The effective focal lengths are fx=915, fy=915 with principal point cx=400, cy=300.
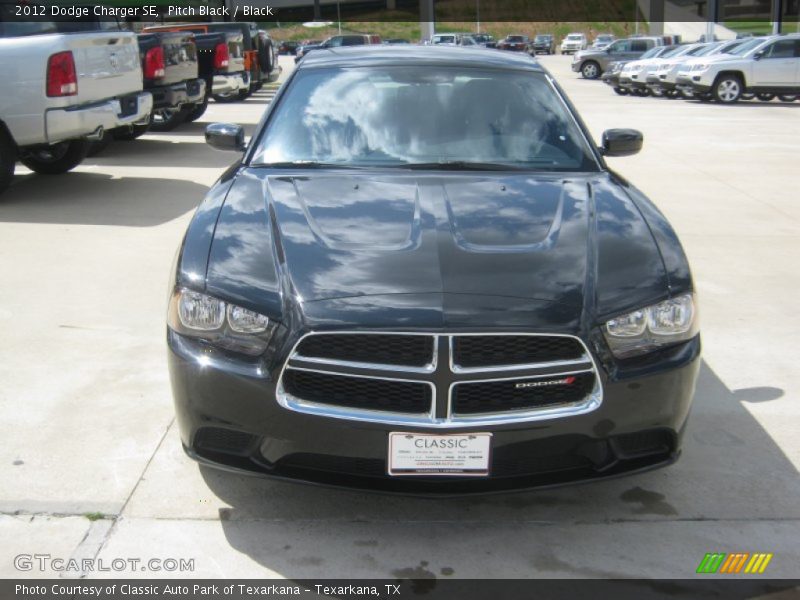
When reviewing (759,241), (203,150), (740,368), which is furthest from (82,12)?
(740,368)

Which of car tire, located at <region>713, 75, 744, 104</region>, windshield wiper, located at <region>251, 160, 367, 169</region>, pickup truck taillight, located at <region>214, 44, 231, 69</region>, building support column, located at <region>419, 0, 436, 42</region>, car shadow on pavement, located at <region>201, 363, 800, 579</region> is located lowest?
car shadow on pavement, located at <region>201, 363, 800, 579</region>

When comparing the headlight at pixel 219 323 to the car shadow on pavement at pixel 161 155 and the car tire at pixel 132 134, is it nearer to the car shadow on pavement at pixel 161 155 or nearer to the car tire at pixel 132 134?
the car shadow on pavement at pixel 161 155

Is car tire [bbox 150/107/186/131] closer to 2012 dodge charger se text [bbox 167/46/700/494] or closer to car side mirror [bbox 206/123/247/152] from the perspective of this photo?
car side mirror [bbox 206/123/247/152]

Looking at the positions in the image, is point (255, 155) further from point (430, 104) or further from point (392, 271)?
point (392, 271)

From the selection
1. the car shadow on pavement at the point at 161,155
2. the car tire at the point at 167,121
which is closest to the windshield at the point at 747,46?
the car tire at the point at 167,121

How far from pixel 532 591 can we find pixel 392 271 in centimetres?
116

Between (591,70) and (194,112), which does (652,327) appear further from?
(591,70)

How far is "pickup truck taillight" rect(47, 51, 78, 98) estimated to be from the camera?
8.48 m

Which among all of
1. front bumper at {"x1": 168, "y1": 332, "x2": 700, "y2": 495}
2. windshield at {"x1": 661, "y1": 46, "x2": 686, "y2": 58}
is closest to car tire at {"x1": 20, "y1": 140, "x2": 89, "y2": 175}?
front bumper at {"x1": 168, "y1": 332, "x2": 700, "y2": 495}

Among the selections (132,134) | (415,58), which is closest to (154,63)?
(132,134)

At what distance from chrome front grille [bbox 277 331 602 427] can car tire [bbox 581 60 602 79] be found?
36057 millimetres

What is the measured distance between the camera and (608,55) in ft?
120

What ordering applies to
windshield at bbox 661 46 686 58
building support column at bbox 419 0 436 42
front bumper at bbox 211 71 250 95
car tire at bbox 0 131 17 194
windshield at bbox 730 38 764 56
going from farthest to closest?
building support column at bbox 419 0 436 42
windshield at bbox 661 46 686 58
windshield at bbox 730 38 764 56
front bumper at bbox 211 71 250 95
car tire at bbox 0 131 17 194

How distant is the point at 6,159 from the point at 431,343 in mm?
7264
